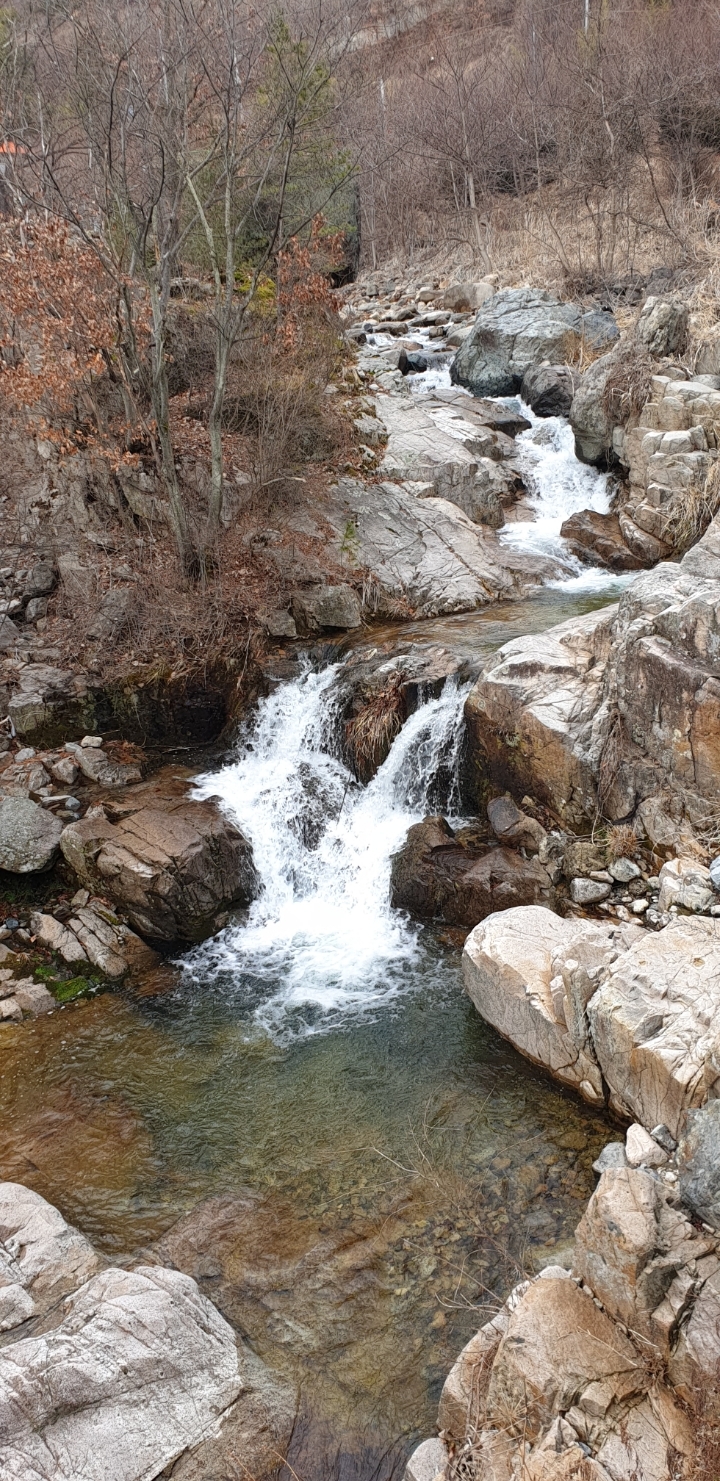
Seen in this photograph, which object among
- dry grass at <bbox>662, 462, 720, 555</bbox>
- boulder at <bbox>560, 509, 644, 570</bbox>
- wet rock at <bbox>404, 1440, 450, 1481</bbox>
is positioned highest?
dry grass at <bbox>662, 462, 720, 555</bbox>

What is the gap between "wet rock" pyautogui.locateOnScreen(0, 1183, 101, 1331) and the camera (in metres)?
4.32

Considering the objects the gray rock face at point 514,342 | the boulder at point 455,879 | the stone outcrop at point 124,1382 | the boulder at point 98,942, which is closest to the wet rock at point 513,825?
the boulder at point 455,879

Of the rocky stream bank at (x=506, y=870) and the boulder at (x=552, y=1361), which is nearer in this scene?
the boulder at (x=552, y=1361)

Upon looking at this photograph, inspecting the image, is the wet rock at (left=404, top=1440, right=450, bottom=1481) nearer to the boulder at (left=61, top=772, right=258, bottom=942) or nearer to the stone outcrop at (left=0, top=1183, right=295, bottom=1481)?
the stone outcrop at (left=0, top=1183, right=295, bottom=1481)

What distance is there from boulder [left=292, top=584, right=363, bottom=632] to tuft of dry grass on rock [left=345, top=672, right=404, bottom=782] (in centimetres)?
189

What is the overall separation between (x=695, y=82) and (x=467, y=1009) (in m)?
19.1

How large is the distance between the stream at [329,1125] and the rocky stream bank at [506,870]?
0.23 metres

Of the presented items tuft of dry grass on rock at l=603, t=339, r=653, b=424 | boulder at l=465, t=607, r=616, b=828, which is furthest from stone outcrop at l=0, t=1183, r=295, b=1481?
tuft of dry grass on rock at l=603, t=339, r=653, b=424

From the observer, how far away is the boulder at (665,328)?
11961mm

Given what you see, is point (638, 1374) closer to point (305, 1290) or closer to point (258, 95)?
point (305, 1290)

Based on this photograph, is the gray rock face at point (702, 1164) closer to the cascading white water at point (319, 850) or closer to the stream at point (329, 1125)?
the stream at point (329, 1125)

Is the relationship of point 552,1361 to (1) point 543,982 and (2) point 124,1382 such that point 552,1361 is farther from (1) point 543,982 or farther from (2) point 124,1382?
(1) point 543,982

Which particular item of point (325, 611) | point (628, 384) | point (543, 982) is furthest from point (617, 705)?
point (628, 384)

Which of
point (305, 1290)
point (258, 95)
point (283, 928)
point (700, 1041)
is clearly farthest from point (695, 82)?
point (305, 1290)
